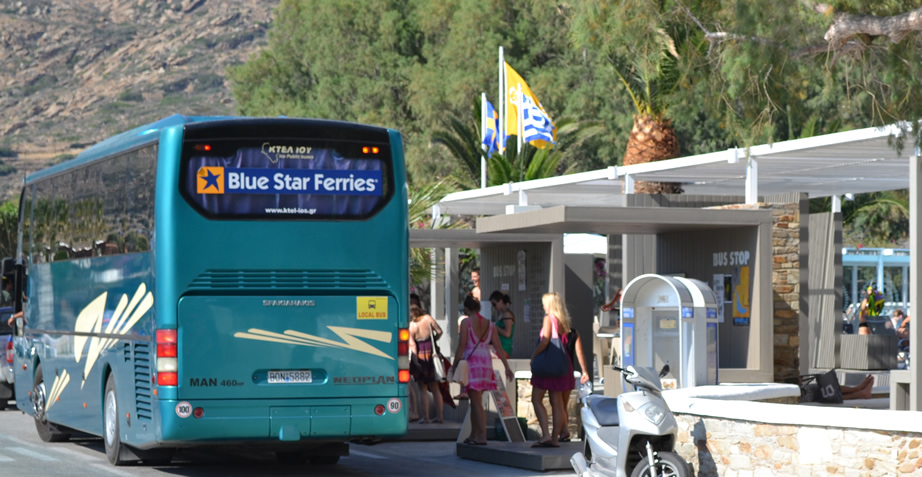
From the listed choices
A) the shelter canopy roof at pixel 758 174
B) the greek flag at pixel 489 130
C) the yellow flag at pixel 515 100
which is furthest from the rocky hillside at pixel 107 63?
the shelter canopy roof at pixel 758 174

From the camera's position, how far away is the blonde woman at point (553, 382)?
1323 cm

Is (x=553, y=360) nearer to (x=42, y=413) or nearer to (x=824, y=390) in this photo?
(x=824, y=390)

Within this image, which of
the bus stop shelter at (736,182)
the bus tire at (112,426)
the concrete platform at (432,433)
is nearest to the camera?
the bus tire at (112,426)

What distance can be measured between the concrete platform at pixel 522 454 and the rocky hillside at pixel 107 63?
116399 mm

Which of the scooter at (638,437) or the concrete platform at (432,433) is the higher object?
the scooter at (638,437)

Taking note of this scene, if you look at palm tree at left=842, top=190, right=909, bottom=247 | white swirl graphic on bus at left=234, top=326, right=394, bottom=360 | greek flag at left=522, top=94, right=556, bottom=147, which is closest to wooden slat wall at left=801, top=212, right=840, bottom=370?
greek flag at left=522, top=94, right=556, bottom=147

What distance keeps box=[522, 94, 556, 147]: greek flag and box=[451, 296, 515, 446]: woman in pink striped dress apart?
15258mm

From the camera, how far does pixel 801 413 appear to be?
9.48 meters

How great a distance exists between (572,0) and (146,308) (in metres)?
5.40

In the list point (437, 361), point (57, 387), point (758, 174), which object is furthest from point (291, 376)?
point (758, 174)

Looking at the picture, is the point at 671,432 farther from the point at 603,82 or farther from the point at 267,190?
the point at 603,82

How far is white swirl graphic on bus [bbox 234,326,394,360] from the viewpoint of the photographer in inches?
452

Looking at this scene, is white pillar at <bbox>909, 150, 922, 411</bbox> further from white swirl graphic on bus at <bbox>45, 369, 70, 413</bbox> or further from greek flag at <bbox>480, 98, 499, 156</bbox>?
greek flag at <bbox>480, 98, 499, 156</bbox>

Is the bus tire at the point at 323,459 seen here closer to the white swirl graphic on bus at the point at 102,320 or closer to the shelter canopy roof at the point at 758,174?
the white swirl graphic on bus at the point at 102,320
